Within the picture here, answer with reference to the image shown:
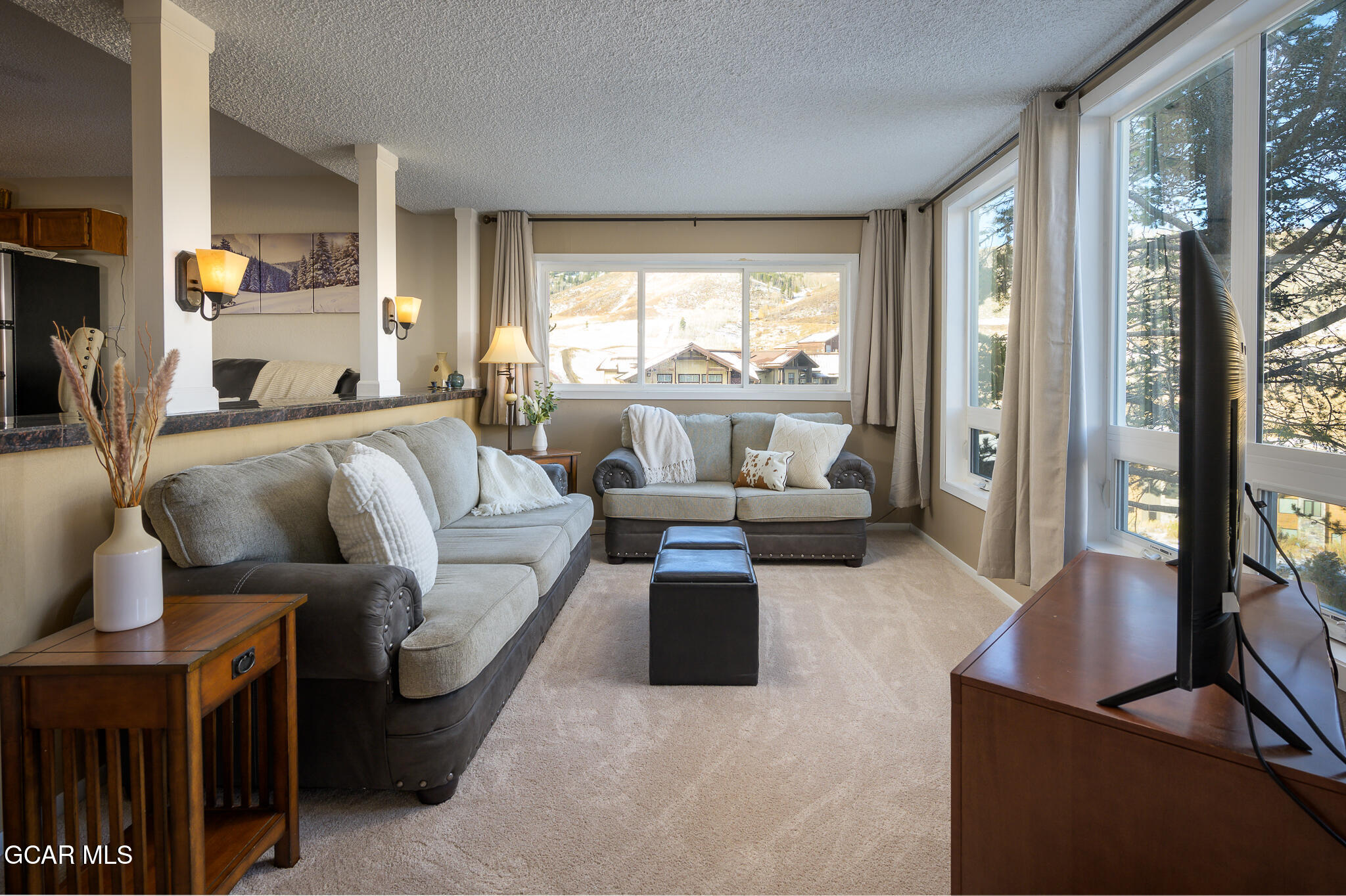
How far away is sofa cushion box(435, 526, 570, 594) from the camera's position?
2814mm

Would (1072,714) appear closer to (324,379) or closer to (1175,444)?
(1175,444)

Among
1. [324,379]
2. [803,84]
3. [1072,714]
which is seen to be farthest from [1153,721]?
[324,379]

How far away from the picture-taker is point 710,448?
17.4 feet

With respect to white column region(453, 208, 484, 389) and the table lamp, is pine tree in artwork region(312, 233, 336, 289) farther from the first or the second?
the table lamp

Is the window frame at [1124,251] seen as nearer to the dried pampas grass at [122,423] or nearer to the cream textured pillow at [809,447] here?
the cream textured pillow at [809,447]

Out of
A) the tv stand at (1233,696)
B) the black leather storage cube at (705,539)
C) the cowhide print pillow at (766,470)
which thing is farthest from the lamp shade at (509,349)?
the tv stand at (1233,696)

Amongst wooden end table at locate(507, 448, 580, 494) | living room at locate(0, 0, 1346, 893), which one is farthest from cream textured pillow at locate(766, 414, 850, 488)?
wooden end table at locate(507, 448, 580, 494)

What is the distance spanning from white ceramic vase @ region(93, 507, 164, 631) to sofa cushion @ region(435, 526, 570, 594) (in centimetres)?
123

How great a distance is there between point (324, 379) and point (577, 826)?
155 inches

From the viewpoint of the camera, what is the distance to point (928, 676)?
2.76m

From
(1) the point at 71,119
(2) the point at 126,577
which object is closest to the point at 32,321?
(1) the point at 71,119

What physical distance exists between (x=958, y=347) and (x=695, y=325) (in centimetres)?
Result: 202

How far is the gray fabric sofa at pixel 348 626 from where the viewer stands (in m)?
1.79

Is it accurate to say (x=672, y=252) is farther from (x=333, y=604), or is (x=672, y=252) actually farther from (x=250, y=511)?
(x=333, y=604)
